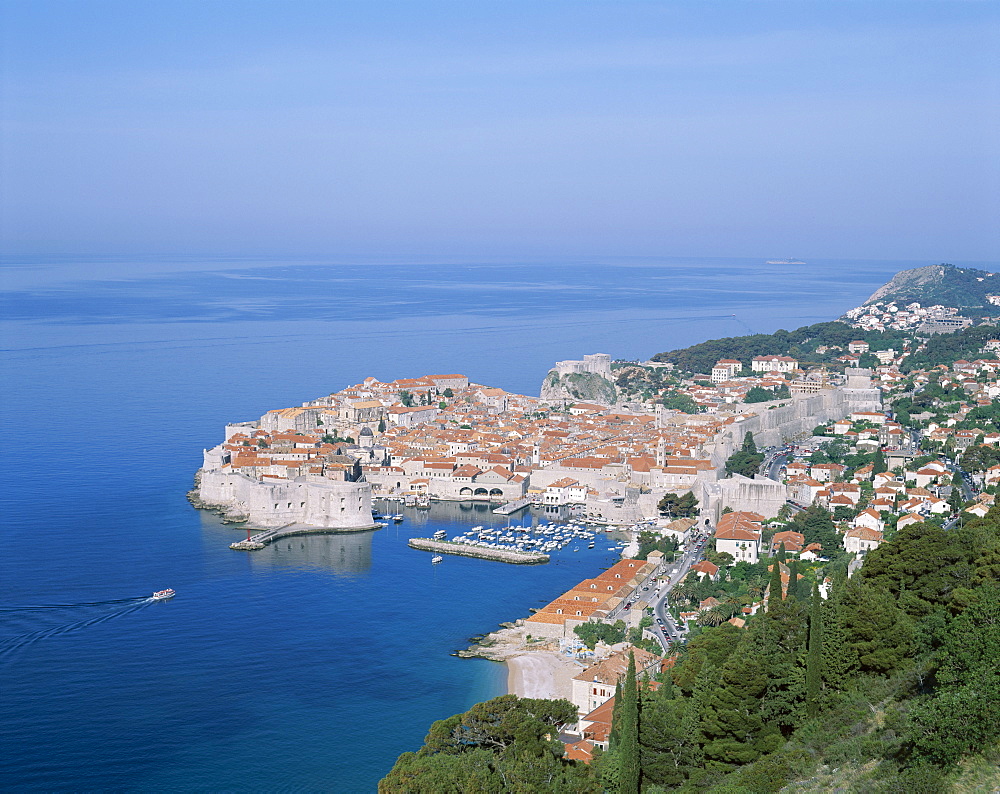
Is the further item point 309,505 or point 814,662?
point 309,505

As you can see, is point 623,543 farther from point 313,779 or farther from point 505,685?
point 313,779

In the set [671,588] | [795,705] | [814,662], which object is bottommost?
[671,588]

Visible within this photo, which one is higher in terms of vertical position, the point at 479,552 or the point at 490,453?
the point at 490,453

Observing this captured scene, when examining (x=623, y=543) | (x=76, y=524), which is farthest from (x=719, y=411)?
(x=76, y=524)

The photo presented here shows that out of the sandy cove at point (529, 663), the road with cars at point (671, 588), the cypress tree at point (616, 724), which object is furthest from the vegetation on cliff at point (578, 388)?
the cypress tree at point (616, 724)

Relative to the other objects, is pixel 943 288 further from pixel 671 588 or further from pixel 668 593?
pixel 668 593

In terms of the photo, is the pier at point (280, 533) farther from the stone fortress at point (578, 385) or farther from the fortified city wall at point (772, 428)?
the stone fortress at point (578, 385)

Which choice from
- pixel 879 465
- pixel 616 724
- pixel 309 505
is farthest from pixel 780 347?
pixel 616 724
